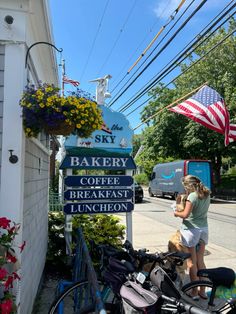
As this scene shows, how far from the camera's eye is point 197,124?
1112 inches

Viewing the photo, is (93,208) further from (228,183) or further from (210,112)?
(228,183)

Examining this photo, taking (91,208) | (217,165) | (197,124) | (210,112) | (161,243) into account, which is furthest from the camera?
(217,165)

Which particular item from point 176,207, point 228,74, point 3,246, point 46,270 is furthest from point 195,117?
point 228,74

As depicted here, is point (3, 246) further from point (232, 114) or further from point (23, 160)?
point (232, 114)

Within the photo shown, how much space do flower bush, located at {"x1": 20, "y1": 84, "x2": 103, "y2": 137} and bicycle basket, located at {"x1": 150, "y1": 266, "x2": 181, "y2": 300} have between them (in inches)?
64.3

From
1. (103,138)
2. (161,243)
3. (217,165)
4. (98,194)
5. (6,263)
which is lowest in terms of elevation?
(161,243)

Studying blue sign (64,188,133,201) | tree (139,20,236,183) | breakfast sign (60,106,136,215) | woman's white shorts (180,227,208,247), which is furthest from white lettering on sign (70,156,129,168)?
tree (139,20,236,183)

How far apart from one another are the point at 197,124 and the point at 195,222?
23.5m

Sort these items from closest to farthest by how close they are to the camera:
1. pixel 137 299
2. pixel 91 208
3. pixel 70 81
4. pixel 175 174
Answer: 1. pixel 137 299
2. pixel 91 208
3. pixel 70 81
4. pixel 175 174

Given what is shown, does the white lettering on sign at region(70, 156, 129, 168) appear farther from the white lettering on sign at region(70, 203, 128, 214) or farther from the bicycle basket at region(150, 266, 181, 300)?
the bicycle basket at region(150, 266, 181, 300)

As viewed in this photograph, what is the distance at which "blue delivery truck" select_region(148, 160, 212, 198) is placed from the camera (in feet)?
76.8

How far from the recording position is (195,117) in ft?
29.7

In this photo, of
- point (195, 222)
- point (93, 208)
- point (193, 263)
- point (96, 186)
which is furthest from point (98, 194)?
point (193, 263)

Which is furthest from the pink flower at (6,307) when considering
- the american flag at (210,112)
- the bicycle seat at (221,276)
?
the american flag at (210,112)
